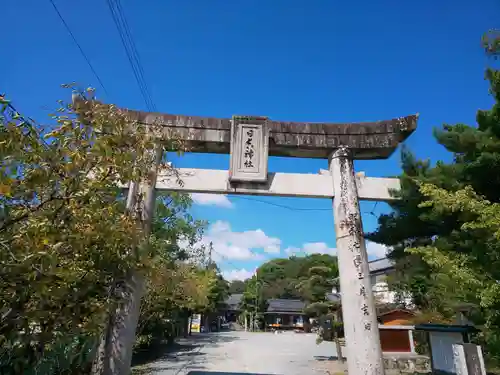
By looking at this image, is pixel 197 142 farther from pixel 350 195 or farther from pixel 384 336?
pixel 384 336

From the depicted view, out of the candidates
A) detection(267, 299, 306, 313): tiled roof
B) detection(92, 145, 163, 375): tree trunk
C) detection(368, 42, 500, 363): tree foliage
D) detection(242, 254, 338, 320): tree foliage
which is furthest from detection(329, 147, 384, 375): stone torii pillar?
detection(267, 299, 306, 313): tiled roof

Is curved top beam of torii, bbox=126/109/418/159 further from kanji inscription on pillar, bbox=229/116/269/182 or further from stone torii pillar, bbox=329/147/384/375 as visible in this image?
stone torii pillar, bbox=329/147/384/375

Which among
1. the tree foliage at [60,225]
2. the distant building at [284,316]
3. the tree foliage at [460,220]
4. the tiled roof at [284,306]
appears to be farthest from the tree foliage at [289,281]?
the tree foliage at [60,225]

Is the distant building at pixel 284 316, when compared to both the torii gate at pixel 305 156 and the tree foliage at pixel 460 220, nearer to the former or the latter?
the tree foliage at pixel 460 220

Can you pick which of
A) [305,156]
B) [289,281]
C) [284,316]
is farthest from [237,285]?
[305,156]

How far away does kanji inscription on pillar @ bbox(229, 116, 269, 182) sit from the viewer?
22.9ft

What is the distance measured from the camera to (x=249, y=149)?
23.5 ft

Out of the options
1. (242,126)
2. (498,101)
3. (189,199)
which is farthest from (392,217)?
(189,199)

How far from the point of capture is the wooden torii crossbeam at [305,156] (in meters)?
6.70

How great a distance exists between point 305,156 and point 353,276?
2.83 metres

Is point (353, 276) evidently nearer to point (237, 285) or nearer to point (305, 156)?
point (305, 156)

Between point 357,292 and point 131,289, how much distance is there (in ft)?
13.4

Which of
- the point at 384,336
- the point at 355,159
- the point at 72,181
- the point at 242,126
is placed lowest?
the point at 384,336

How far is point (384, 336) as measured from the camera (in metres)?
14.7
